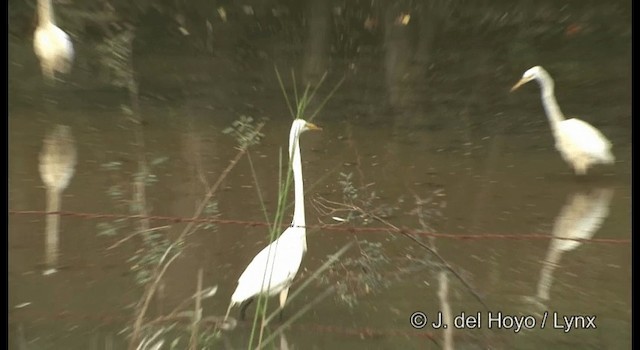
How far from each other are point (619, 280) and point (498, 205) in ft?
0.80

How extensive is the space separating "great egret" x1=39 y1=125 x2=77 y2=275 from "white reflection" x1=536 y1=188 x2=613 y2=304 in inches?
36.1

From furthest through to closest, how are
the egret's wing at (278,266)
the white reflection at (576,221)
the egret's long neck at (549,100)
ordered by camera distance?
the egret's long neck at (549,100) → the white reflection at (576,221) → the egret's wing at (278,266)

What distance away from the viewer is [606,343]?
836 mm

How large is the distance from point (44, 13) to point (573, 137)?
1101 mm

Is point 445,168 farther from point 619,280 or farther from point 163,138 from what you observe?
point 163,138

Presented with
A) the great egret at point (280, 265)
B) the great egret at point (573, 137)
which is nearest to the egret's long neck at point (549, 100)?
the great egret at point (573, 137)

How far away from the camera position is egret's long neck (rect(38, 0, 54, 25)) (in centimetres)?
107

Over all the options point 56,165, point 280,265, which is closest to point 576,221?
point 280,265

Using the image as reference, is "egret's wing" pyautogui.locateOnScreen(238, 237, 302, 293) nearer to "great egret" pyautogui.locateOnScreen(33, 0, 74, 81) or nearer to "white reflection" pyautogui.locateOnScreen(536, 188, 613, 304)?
"white reflection" pyautogui.locateOnScreen(536, 188, 613, 304)

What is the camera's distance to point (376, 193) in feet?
3.36

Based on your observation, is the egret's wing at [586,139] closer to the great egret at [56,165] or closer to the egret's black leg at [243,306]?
the egret's black leg at [243,306]

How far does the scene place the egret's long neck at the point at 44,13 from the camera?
1071 millimetres

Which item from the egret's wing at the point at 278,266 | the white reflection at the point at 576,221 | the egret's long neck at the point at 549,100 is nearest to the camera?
the egret's wing at the point at 278,266

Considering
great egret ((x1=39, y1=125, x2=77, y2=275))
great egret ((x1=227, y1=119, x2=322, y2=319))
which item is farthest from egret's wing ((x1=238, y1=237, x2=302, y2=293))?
great egret ((x1=39, y1=125, x2=77, y2=275))
